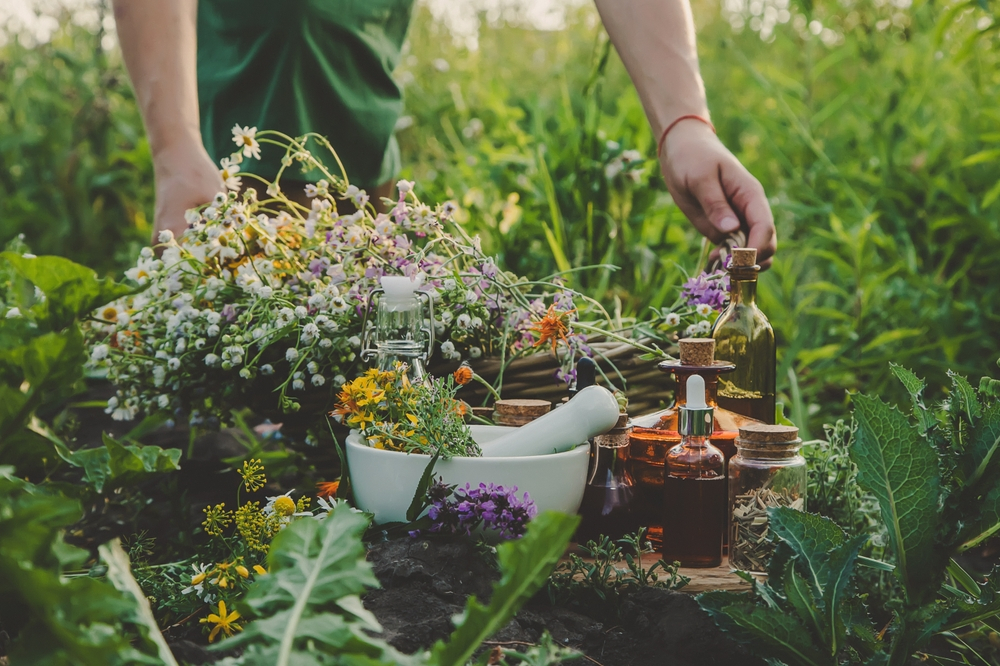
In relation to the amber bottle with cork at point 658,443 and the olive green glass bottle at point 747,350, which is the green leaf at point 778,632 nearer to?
the amber bottle with cork at point 658,443

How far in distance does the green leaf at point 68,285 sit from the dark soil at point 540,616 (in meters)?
0.43

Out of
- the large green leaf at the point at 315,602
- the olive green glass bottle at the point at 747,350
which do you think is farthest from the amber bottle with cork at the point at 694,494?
the large green leaf at the point at 315,602

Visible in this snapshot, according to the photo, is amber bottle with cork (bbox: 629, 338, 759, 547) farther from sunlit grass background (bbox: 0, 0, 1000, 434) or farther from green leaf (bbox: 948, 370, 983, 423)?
sunlit grass background (bbox: 0, 0, 1000, 434)

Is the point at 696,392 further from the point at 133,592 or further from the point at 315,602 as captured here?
the point at 133,592

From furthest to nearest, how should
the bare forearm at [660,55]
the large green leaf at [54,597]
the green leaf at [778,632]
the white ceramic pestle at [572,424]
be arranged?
the bare forearm at [660,55] < the white ceramic pestle at [572,424] < the green leaf at [778,632] < the large green leaf at [54,597]

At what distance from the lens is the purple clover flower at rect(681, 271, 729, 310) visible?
1336 millimetres

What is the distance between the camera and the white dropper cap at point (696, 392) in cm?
103

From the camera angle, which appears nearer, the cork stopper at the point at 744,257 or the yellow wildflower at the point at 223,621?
the yellow wildflower at the point at 223,621

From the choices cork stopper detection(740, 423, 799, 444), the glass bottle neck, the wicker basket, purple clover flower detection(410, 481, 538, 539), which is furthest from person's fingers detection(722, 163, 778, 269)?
purple clover flower detection(410, 481, 538, 539)

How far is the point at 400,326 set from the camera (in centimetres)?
115

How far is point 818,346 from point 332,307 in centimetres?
170

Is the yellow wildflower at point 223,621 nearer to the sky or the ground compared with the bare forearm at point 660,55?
nearer to the ground

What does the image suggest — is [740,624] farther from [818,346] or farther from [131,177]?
[131,177]

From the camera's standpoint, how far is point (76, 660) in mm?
682
